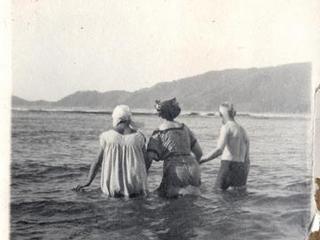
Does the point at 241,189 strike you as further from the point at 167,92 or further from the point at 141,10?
the point at 141,10

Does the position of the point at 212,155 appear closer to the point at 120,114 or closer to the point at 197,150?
the point at 197,150

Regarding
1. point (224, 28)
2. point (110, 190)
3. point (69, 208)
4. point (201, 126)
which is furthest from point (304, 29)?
point (69, 208)

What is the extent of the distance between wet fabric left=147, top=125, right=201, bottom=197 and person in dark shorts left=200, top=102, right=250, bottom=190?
6cm

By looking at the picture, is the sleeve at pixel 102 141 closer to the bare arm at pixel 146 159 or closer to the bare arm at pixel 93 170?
the bare arm at pixel 93 170

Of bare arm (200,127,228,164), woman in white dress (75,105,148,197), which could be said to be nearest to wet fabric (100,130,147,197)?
woman in white dress (75,105,148,197)

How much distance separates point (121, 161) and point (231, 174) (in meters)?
0.39

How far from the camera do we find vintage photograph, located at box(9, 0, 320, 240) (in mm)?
1829

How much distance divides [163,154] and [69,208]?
374 mm

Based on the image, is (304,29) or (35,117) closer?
(35,117)

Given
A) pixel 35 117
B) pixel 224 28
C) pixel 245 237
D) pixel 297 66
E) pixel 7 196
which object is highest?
pixel 224 28

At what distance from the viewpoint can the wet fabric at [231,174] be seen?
6.25 ft

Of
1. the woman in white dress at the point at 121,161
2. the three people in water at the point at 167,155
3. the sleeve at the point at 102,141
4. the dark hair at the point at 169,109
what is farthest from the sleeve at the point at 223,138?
the sleeve at the point at 102,141

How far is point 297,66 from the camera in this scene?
76.9 inches

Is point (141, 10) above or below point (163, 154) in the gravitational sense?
above
